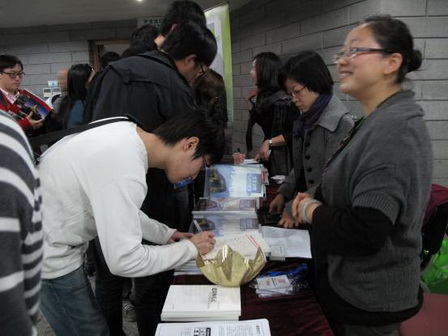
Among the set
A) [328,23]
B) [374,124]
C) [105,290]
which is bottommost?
[105,290]

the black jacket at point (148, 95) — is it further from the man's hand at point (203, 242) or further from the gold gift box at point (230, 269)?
the gold gift box at point (230, 269)

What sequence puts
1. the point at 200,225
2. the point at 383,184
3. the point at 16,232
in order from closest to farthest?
1. the point at 16,232
2. the point at 383,184
3. the point at 200,225

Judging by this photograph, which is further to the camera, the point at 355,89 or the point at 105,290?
the point at 105,290

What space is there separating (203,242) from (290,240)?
0.37 m

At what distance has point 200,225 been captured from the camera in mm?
1455

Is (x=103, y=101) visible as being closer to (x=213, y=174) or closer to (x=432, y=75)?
(x=213, y=174)

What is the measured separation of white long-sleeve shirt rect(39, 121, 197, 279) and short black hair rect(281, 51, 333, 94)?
0.91 meters

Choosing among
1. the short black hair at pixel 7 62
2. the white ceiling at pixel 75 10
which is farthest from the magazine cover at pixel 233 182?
the white ceiling at pixel 75 10

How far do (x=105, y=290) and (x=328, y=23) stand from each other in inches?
105

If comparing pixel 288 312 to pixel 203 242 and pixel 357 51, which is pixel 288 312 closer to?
pixel 203 242

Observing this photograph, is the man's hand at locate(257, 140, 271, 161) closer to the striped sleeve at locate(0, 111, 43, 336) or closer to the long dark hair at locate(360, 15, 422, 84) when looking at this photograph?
the long dark hair at locate(360, 15, 422, 84)

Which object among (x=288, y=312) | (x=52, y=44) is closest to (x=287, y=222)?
(x=288, y=312)

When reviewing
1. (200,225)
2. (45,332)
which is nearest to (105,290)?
(200,225)

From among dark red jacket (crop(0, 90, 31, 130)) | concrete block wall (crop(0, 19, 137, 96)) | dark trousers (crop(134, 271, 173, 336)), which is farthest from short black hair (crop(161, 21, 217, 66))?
concrete block wall (crop(0, 19, 137, 96))
